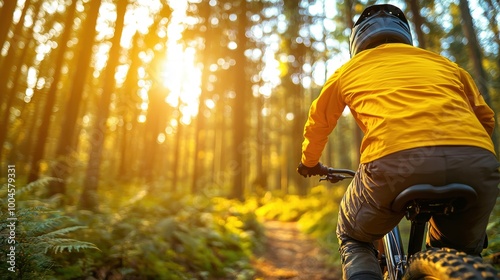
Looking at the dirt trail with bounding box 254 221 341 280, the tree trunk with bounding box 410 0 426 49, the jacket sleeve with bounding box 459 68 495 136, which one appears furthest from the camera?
the tree trunk with bounding box 410 0 426 49

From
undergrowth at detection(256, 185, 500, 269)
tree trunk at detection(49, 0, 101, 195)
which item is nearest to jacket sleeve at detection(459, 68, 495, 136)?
undergrowth at detection(256, 185, 500, 269)

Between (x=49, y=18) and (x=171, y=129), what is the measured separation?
17930 mm

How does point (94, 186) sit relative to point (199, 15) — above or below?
below

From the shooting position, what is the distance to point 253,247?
9352 millimetres

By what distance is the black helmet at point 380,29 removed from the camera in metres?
2.81

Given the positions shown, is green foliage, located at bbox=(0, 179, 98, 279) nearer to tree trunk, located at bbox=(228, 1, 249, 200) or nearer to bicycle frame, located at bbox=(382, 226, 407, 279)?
bicycle frame, located at bbox=(382, 226, 407, 279)

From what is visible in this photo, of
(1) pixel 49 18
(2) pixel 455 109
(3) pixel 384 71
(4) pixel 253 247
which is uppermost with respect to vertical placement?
(1) pixel 49 18

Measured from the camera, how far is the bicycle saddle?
2.07 meters

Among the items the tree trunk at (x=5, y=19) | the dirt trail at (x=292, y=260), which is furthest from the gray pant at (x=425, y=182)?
the tree trunk at (x=5, y=19)

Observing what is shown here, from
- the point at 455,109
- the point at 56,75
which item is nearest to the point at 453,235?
the point at 455,109

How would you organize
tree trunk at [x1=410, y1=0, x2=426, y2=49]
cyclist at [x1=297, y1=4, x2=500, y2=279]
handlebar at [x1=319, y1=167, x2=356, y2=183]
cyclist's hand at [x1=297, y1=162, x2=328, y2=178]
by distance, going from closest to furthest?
cyclist at [x1=297, y1=4, x2=500, y2=279] → cyclist's hand at [x1=297, y1=162, x2=328, y2=178] → handlebar at [x1=319, y1=167, x2=356, y2=183] → tree trunk at [x1=410, y1=0, x2=426, y2=49]

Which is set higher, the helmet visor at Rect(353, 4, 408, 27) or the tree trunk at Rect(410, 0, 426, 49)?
the tree trunk at Rect(410, 0, 426, 49)

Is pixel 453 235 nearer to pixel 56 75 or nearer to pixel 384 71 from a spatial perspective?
pixel 384 71

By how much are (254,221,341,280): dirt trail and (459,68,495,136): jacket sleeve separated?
192 inches
